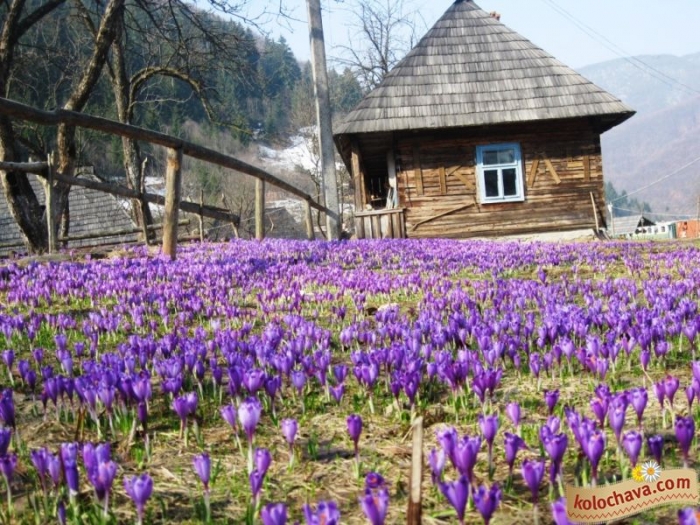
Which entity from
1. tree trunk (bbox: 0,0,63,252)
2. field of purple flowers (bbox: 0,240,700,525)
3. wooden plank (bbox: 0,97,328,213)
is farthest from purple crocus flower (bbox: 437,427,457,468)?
tree trunk (bbox: 0,0,63,252)

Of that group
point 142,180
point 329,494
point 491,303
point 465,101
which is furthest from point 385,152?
point 329,494

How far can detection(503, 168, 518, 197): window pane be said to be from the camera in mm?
19500

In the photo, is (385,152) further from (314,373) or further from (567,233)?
(314,373)

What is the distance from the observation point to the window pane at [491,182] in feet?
63.8

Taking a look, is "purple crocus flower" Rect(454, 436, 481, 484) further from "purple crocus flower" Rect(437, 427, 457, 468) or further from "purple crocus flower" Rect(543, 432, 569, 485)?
"purple crocus flower" Rect(543, 432, 569, 485)

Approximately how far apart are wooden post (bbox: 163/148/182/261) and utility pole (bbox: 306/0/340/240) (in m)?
11.3

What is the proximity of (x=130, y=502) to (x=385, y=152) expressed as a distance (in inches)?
815

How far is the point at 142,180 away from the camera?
22.0m

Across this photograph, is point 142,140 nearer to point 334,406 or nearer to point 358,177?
point 334,406

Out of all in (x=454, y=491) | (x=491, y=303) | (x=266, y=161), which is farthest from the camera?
(x=266, y=161)

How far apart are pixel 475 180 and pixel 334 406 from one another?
1756 cm

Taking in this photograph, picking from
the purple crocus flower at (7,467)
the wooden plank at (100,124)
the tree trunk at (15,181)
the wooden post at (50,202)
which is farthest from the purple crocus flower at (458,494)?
the tree trunk at (15,181)

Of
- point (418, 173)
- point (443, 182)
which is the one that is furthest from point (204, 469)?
point (443, 182)

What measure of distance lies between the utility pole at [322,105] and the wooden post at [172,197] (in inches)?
444
